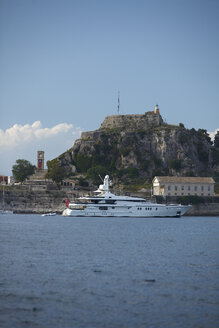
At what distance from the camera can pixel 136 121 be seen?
161750 millimetres

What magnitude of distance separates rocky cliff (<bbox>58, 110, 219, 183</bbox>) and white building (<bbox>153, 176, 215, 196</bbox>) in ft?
42.3

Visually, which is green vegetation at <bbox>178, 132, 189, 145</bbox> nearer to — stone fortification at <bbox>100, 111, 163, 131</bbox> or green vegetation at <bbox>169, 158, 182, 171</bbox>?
green vegetation at <bbox>169, 158, 182, 171</bbox>

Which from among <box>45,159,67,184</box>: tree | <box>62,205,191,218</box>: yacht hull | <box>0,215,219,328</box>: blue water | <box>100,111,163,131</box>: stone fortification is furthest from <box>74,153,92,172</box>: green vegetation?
<box>0,215,219,328</box>: blue water

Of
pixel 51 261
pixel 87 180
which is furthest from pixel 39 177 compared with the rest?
pixel 51 261

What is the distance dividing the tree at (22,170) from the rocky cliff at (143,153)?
12.1m

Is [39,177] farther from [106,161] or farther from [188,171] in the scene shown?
[188,171]

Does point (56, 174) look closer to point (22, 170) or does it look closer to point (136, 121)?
point (22, 170)

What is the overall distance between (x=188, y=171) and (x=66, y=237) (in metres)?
92.1

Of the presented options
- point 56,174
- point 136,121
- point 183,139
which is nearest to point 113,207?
point 56,174

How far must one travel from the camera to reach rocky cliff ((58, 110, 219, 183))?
14350 cm

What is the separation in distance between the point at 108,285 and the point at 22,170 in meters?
118

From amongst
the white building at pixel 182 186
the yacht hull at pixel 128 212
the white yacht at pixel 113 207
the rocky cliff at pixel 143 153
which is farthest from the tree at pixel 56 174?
the white yacht at pixel 113 207

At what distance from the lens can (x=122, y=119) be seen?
164 meters

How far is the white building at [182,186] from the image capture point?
125375 mm
